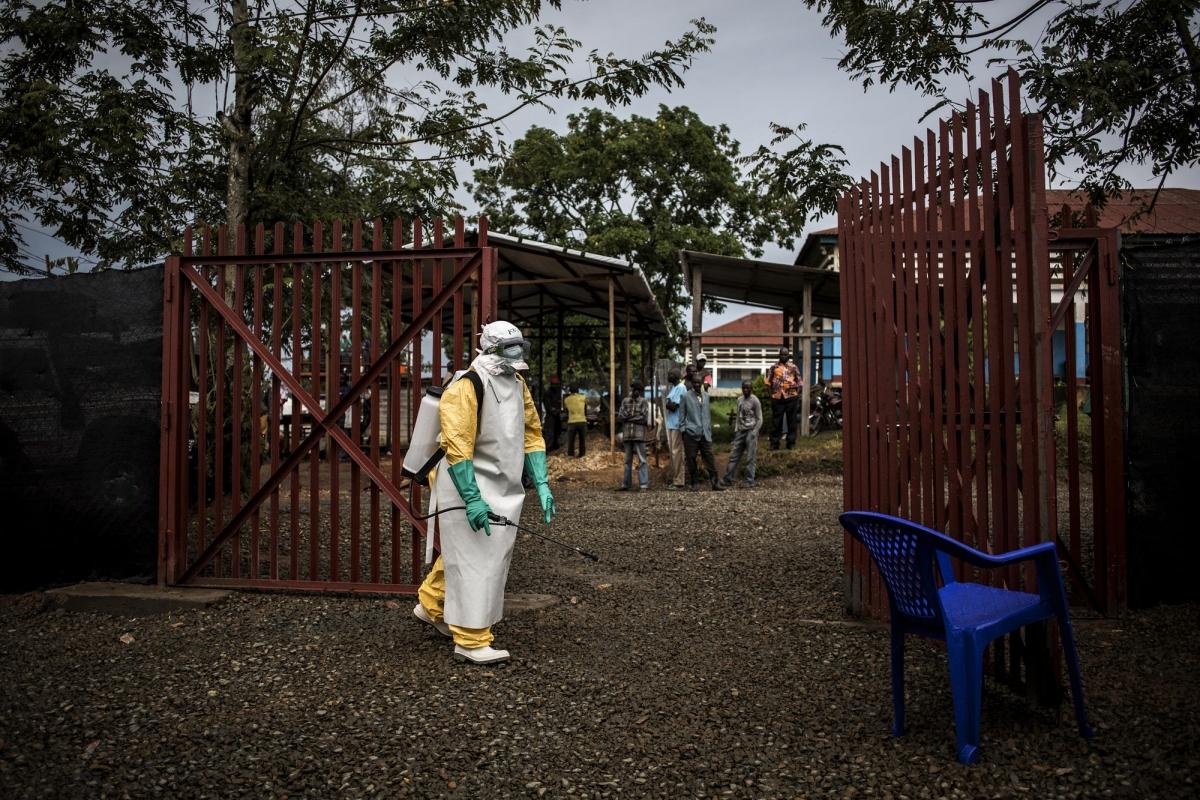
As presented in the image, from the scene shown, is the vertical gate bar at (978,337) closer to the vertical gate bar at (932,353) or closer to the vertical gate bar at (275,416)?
the vertical gate bar at (932,353)

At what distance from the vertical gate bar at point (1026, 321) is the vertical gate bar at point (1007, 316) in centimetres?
5

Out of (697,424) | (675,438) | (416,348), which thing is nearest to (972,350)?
(416,348)

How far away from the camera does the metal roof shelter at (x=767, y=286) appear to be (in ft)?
51.6

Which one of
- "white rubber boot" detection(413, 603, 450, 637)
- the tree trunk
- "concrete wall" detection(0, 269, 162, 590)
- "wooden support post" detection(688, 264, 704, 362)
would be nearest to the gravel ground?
"white rubber boot" detection(413, 603, 450, 637)

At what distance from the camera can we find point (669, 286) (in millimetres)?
26828

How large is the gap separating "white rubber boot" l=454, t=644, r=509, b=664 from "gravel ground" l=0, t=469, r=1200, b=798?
65 millimetres

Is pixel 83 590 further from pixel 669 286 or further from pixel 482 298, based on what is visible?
pixel 669 286

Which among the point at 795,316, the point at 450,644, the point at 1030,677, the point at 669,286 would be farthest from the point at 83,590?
the point at 669,286

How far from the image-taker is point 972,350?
14.8 feet

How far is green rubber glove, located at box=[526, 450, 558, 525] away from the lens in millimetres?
4805

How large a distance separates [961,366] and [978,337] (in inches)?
7.1

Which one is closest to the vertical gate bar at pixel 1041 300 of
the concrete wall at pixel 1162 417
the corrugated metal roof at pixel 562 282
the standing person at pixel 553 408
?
the concrete wall at pixel 1162 417

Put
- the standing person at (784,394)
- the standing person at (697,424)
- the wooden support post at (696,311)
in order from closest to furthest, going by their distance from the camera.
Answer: the standing person at (697,424) → the standing person at (784,394) → the wooden support post at (696,311)

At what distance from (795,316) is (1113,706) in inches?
695
